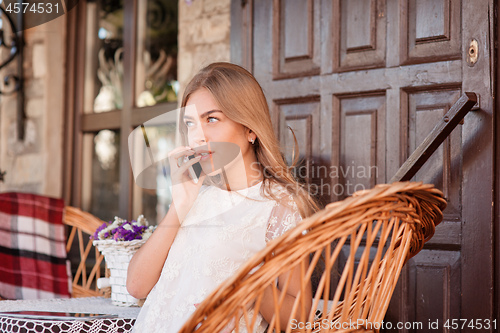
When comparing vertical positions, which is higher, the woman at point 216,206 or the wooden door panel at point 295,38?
the wooden door panel at point 295,38

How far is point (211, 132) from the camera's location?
5.60 ft

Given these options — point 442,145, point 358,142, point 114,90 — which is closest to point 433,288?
point 442,145

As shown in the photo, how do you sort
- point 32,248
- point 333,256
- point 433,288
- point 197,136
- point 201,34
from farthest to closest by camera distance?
point 201,34
point 32,248
point 433,288
point 197,136
point 333,256

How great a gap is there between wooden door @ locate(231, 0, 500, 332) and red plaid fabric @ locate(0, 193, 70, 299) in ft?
4.45

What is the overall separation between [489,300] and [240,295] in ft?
5.21

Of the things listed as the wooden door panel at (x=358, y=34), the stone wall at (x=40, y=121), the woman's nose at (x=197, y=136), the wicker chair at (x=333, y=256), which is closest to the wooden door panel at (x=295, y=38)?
the wooden door panel at (x=358, y=34)

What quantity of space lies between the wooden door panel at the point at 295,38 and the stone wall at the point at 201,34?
0.42m

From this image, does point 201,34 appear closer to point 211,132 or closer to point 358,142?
point 358,142

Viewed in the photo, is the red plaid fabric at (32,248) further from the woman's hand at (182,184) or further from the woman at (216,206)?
the woman's hand at (182,184)

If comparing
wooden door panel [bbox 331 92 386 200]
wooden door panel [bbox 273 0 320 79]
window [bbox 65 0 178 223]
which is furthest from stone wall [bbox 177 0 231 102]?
wooden door panel [bbox 331 92 386 200]

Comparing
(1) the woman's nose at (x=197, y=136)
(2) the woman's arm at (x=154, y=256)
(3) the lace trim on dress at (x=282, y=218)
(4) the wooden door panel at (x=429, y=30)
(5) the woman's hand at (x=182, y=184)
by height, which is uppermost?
(4) the wooden door panel at (x=429, y=30)

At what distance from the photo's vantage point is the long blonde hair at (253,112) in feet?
5.64

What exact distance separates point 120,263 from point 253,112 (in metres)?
0.85

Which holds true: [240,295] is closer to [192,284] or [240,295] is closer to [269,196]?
[192,284]
